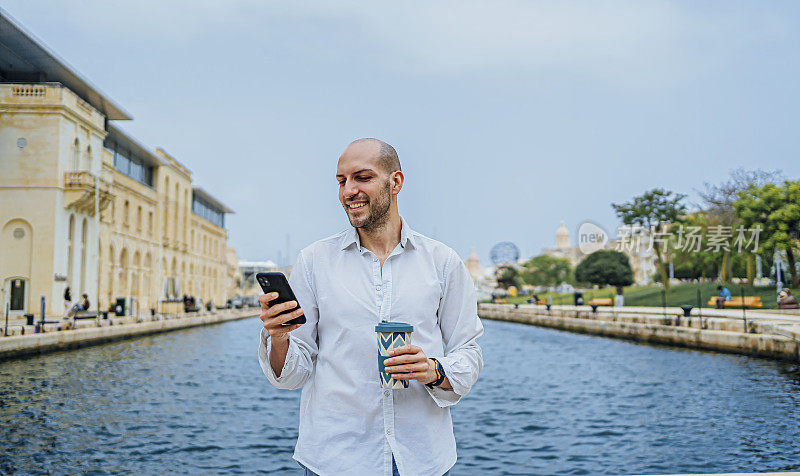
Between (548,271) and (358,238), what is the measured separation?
97.3 meters

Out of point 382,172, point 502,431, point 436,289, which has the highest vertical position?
point 382,172

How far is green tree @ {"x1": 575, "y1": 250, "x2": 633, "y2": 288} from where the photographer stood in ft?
230

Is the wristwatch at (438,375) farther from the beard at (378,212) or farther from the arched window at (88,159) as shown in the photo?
the arched window at (88,159)

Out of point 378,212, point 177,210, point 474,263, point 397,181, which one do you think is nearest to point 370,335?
point 378,212

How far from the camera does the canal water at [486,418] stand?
7.91m

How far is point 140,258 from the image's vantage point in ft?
164

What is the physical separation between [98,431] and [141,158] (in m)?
50.5

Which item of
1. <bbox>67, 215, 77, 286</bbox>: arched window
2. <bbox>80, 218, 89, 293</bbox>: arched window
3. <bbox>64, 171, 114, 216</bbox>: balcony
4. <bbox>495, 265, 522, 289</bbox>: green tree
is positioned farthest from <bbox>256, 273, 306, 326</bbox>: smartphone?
<bbox>495, 265, 522, 289</bbox>: green tree

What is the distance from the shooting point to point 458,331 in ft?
7.20

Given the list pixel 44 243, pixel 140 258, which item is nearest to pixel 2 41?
pixel 44 243

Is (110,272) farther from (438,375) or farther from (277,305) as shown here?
(438,375)

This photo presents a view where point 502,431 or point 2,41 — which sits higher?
point 2,41

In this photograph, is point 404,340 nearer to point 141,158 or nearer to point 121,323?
point 121,323

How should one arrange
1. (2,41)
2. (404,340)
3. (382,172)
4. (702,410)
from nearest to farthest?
1. (404,340)
2. (382,172)
3. (702,410)
4. (2,41)
